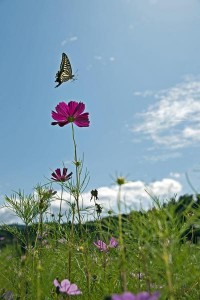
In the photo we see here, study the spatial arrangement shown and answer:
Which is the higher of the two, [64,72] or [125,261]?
[64,72]

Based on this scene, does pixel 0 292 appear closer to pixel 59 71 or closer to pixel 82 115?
pixel 82 115

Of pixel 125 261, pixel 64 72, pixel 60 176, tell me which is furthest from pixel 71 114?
pixel 64 72

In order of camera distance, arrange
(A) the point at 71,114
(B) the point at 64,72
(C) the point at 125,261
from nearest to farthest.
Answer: (C) the point at 125,261 < (A) the point at 71,114 < (B) the point at 64,72

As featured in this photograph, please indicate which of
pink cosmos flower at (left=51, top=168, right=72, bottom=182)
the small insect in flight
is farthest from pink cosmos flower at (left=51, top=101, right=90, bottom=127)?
the small insect in flight

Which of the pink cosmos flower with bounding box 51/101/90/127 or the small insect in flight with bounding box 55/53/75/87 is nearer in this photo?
the pink cosmos flower with bounding box 51/101/90/127

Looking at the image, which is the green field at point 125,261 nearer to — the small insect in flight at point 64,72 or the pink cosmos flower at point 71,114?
the pink cosmos flower at point 71,114

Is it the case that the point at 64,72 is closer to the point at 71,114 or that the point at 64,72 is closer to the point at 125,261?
the point at 71,114

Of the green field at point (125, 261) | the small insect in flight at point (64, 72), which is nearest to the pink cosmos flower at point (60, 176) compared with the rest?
the green field at point (125, 261)

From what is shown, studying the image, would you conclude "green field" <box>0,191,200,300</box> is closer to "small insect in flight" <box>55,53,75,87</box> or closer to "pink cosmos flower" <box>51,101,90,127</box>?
"pink cosmos flower" <box>51,101,90,127</box>
